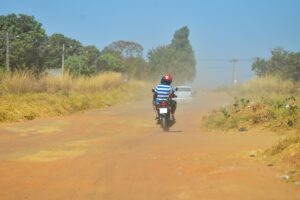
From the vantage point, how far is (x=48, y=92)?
2470cm

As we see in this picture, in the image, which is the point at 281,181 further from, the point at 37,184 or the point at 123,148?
the point at 123,148

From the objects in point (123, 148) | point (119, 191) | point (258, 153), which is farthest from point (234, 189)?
point (123, 148)

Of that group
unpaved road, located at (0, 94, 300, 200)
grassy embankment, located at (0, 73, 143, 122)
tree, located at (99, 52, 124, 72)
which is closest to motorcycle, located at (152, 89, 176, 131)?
unpaved road, located at (0, 94, 300, 200)

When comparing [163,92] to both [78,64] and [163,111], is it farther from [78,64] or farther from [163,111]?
[78,64]

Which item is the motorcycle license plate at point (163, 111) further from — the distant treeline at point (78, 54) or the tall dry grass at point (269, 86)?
the tall dry grass at point (269, 86)

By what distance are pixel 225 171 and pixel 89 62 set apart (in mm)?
49037

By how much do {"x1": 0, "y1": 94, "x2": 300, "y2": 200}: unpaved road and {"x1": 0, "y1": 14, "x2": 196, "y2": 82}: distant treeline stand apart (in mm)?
14291

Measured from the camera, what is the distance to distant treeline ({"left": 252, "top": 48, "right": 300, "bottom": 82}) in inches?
1756

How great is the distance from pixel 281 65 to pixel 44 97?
1404 inches

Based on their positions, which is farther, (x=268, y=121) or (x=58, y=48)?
(x=58, y=48)

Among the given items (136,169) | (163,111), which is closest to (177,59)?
(163,111)

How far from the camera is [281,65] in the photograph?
5238 cm

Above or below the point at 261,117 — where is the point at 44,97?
above

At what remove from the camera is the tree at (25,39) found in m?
37.6
